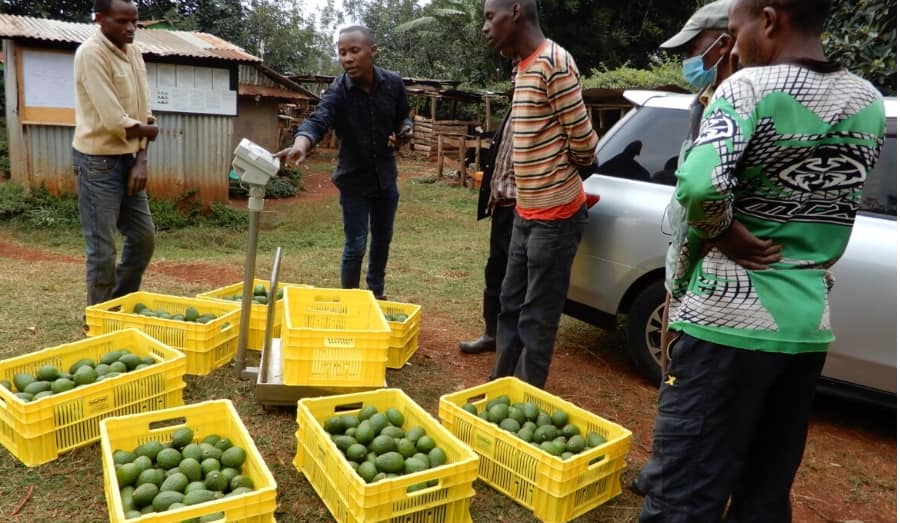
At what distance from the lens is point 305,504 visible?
293 cm

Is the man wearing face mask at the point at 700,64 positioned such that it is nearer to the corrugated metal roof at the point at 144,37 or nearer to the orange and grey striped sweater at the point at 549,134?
the orange and grey striped sweater at the point at 549,134

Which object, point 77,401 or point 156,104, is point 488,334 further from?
point 156,104

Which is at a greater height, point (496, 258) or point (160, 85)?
point (160, 85)

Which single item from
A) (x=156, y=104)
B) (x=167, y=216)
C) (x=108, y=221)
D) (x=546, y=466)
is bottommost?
(x=167, y=216)

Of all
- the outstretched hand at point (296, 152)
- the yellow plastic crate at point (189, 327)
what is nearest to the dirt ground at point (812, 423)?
the yellow plastic crate at point (189, 327)

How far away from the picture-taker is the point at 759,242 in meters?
1.86

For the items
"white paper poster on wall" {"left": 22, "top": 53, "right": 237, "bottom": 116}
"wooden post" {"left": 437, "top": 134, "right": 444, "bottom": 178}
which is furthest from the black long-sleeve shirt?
"wooden post" {"left": 437, "top": 134, "right": 444, "bottom": 178}

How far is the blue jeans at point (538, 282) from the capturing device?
137 inches

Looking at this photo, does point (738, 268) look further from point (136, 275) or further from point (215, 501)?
point (136, 275)

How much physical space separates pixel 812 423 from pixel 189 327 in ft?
12.1

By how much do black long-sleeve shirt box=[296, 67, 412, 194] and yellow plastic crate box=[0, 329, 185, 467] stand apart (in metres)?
1.90

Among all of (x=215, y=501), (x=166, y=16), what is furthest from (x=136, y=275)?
(x=166, y=16)

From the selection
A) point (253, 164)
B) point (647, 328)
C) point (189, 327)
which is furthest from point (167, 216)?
point (647, 328)

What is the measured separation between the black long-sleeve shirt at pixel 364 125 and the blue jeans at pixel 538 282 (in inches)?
A: 64.1
